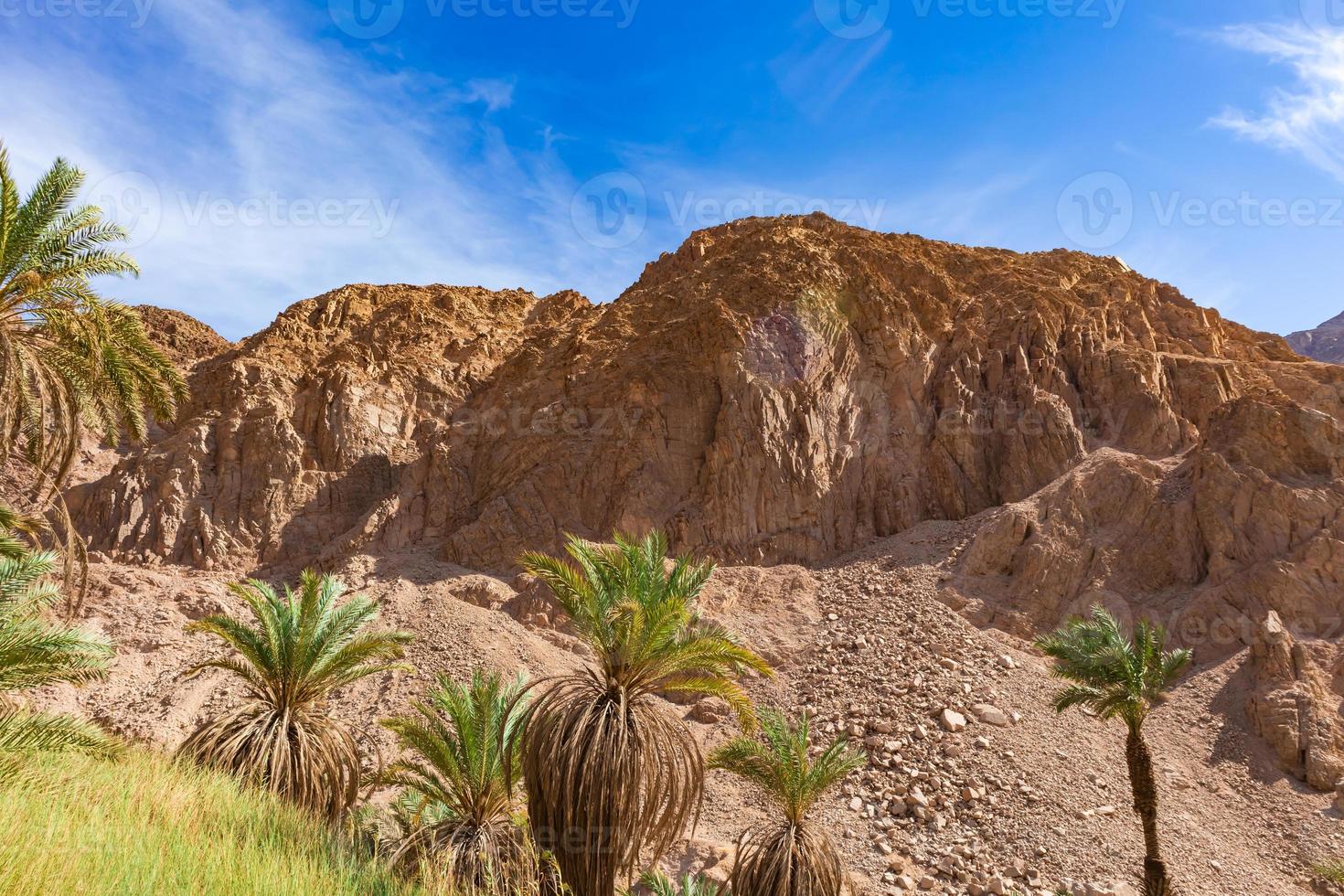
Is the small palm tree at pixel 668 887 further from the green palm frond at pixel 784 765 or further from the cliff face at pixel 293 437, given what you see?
the cliff face at pixel 293 437

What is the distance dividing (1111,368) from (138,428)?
4042 cm

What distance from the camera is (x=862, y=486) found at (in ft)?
134

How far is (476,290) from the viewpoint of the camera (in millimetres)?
61875

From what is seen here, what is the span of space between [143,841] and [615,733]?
604cm

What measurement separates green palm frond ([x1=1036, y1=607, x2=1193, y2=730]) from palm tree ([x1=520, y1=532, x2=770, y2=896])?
9674 millimetres

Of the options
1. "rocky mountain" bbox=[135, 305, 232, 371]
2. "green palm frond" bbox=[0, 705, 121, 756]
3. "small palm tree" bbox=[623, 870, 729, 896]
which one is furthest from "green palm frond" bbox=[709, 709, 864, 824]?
"rocky mountain" bbox=[135, 305, 232, 371]

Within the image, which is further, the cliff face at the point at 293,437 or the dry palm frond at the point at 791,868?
the cliff face at the point at 293,437

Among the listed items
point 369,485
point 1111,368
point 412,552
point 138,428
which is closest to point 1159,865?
point 138,428

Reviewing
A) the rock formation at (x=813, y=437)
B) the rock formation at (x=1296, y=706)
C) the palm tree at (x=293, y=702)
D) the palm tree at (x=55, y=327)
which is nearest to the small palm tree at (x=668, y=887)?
the palm tree at (x=293, y=702)

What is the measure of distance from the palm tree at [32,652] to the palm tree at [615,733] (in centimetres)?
587

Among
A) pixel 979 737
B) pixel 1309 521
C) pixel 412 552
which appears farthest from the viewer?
pixel 412 552

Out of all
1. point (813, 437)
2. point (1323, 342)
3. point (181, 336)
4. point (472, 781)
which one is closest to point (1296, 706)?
point (813, 437)

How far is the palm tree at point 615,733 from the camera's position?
11500mm

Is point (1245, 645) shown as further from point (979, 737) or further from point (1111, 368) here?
point (1111, 368)
